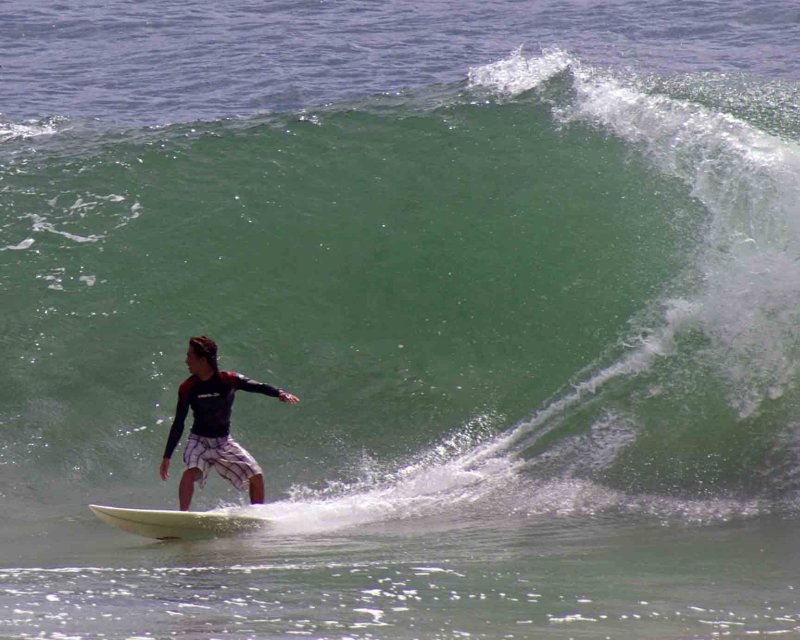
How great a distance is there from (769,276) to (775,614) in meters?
4.81

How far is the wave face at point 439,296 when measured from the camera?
813 cm

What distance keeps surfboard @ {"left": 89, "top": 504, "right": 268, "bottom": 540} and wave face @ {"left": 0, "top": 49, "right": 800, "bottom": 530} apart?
14.8 inches

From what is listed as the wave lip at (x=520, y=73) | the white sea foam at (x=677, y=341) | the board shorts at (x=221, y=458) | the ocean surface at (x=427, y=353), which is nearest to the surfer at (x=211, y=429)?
the board shorts at (x=221, y=458)

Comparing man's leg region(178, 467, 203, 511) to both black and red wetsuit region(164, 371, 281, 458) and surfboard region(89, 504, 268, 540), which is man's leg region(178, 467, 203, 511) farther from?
surfboard region(89, 504, 268, 540)

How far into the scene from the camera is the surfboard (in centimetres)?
680

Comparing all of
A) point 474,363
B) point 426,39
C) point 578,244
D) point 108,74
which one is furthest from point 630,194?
point 108,74

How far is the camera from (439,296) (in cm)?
1002

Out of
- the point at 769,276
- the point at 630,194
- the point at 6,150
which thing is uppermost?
the point at 6,150

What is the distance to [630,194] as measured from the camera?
35.8 feet

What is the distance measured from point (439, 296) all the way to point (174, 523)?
390 centimetres

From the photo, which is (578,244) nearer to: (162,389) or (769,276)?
(769,276)

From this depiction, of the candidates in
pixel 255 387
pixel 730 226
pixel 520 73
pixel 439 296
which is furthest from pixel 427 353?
pixel 520 73

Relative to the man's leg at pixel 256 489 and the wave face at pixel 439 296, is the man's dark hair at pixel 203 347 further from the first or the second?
the wave face at pixel 439 296

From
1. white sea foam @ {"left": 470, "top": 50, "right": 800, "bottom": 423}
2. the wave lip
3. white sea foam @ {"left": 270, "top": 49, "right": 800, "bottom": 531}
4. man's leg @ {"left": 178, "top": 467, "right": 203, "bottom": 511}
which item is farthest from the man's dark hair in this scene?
the wave lip
